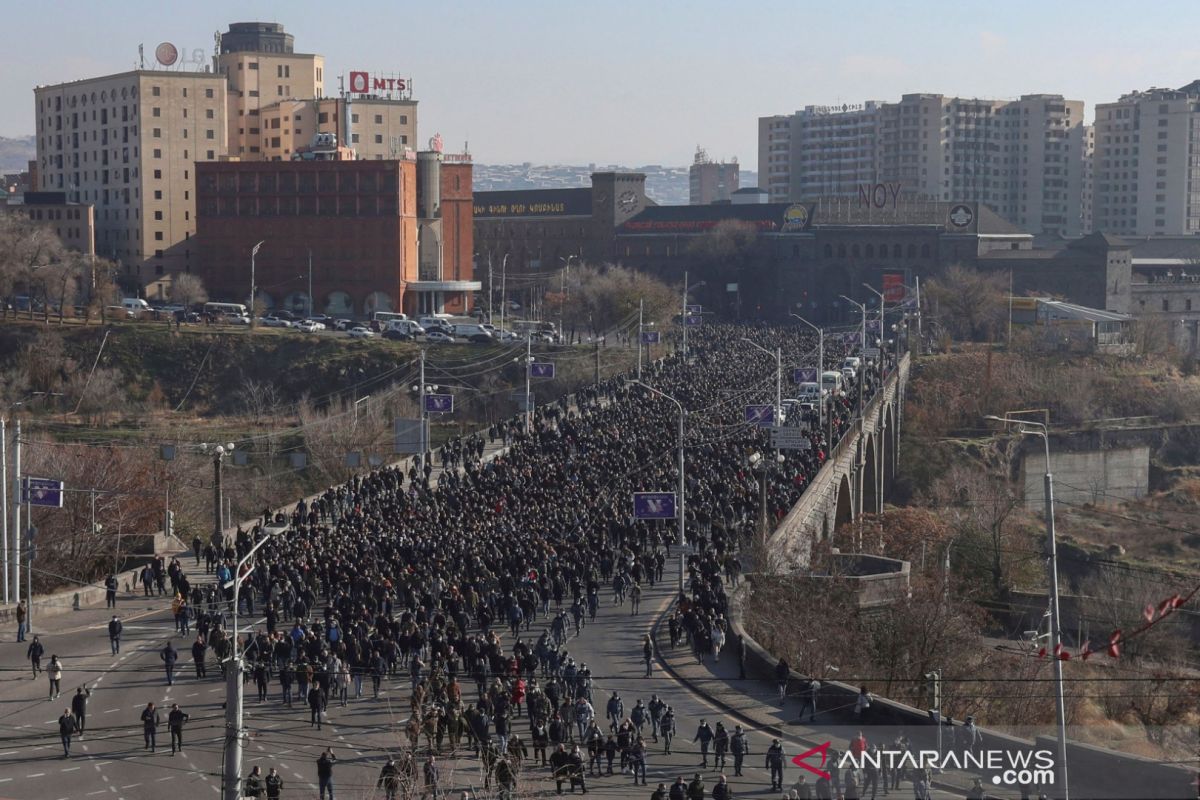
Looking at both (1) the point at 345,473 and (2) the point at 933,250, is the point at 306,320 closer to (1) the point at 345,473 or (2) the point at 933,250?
(1) the point at 345,473

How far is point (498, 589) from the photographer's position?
33.4 m

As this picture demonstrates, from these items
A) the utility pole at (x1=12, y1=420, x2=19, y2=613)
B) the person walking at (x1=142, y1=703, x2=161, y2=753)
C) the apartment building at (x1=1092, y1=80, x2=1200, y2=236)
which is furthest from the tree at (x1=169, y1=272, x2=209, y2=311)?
the apartment building at (x1=1092, y1=80, x2=1200, y2=236)

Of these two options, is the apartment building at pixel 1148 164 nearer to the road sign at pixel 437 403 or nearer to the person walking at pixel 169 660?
the road sign at pixel 437 403

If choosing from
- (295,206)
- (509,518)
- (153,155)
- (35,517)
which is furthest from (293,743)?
(153,155)

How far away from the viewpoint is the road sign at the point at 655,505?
33781 millimetres

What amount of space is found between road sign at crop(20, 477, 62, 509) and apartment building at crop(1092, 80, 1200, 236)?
136528 mm

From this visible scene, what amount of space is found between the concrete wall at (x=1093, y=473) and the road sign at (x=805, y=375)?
11.8m

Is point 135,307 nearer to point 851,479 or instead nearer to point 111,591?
point 851,479

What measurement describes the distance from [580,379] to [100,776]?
6237 centimetres

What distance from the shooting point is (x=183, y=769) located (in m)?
24.0

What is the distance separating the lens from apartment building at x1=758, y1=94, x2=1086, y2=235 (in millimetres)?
162875

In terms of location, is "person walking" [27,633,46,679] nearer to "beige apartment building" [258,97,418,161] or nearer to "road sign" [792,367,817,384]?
"road sign" [792,367,817,384]

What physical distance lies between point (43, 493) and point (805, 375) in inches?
1619

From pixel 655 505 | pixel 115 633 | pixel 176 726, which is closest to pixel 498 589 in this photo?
pixel 655 505
